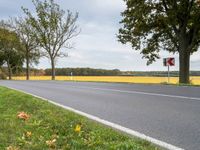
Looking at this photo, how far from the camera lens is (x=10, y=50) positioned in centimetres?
7950

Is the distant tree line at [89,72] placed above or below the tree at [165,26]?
below

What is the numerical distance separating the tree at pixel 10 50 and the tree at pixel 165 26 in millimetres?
37816

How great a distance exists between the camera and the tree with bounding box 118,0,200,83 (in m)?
35.6

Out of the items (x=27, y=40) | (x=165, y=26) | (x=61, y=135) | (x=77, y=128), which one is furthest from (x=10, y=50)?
(x=61, y=135)

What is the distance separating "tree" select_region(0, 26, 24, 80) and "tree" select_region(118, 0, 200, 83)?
124 feet

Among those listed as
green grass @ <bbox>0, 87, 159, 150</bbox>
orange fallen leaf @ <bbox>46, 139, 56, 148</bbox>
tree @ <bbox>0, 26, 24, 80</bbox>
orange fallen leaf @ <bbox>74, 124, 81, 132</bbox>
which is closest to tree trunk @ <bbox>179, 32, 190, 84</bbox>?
green grass @ <bbox>0, 87, 159, 150</bbox>

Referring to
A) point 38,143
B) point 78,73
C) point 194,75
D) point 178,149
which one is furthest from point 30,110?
point 78,73

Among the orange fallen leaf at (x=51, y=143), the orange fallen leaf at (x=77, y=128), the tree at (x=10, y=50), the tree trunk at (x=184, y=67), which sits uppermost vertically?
the tree at (x=10, y=50)

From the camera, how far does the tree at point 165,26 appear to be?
35.6 meters

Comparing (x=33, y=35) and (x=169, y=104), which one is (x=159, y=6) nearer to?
(x=169, y=104)

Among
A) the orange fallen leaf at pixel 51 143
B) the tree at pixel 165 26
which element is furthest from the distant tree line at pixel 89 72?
the orange fallen leaf at pixel 51 143

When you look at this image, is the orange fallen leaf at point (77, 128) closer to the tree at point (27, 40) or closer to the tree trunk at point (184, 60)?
the tree trunk at point (184, 60)

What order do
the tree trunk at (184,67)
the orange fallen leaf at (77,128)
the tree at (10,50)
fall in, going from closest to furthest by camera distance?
1. the orange fallen leaf at (77,128)
2. the tree trunk at (184,67)
3. the tree at (10,50)

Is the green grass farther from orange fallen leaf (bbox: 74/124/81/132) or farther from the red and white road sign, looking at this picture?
the red and white road sign
